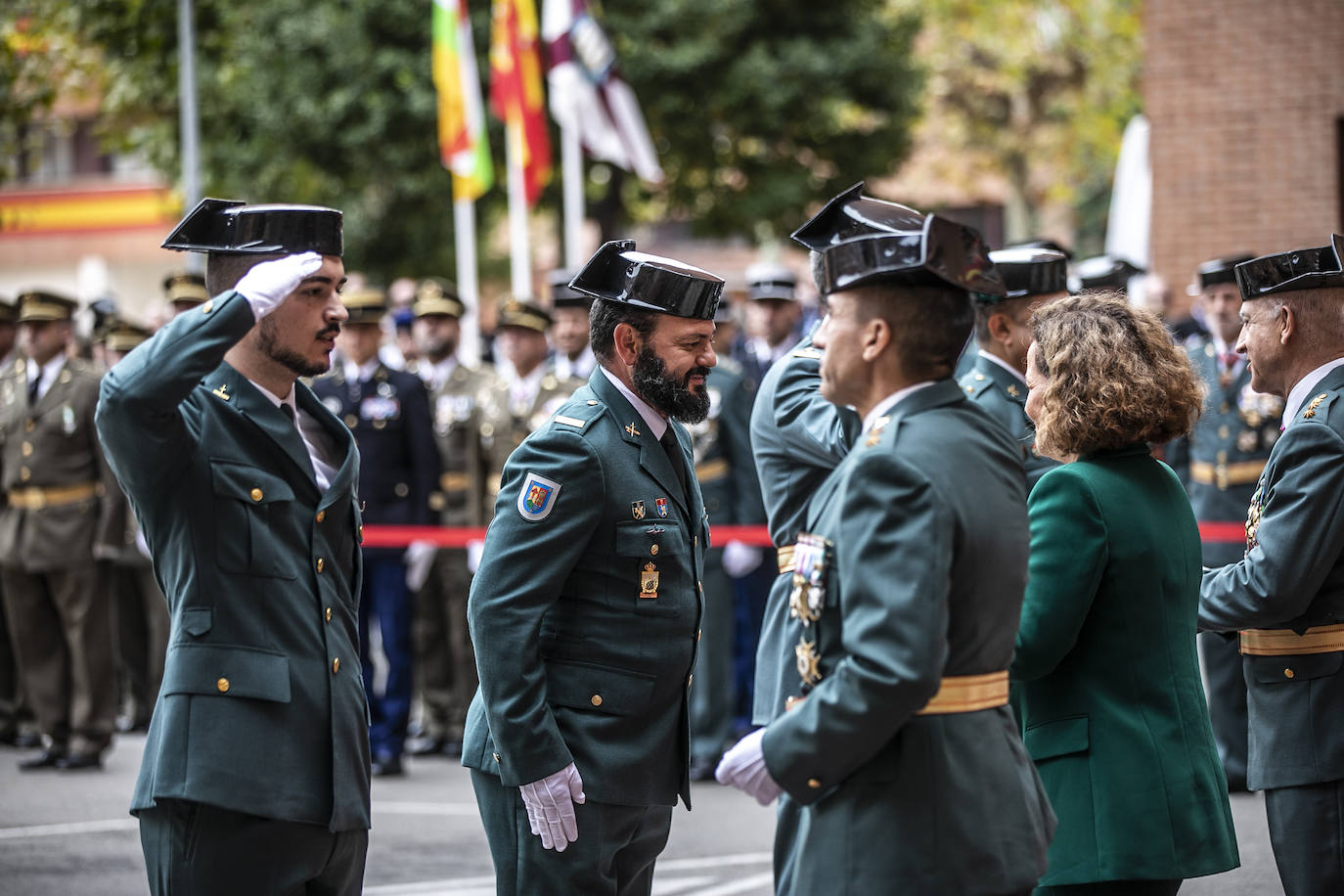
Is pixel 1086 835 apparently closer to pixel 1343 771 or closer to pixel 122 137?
pixel 1343 771

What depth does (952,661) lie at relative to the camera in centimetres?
319

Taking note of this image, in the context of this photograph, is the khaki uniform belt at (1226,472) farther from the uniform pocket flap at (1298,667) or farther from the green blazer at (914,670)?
the green blazer at (914,670)

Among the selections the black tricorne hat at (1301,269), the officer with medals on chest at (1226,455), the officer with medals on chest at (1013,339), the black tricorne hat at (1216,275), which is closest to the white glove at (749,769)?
the officer with medals on chest at (1013,339)

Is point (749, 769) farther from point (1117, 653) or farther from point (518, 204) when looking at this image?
point (518, 204)

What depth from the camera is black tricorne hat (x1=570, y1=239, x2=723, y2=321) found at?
14.1 feet

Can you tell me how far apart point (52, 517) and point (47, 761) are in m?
1.45

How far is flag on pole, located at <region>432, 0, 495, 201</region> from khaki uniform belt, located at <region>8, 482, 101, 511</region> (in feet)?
27.1

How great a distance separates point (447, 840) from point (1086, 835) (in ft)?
15.0

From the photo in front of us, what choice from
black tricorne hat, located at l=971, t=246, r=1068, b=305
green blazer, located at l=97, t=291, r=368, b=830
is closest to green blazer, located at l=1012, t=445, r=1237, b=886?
green blazer, located at l=97, t=291, r=368, b=830

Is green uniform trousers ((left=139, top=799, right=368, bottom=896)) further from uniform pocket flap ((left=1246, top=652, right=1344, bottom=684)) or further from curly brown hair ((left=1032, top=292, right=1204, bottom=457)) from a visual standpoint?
uniform pocket flap ((left=1246, top=652, right=1344, bottom=684))

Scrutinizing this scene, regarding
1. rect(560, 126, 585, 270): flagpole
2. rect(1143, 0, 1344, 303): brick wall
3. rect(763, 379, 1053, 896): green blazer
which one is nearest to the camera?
rect(763, 379, 1053, 896): green blazer

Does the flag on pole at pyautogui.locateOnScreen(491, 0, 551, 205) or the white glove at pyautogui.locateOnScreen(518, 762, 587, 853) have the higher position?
the flag on pole at pyautogui.locateOnScreen(491, 0, 551, 205)

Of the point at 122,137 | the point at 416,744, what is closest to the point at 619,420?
the point at 416,744

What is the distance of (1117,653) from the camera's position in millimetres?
3816
